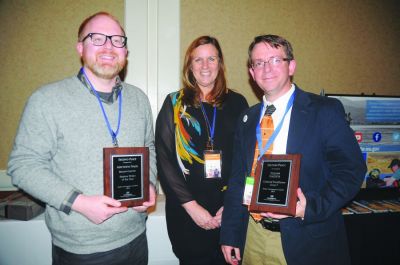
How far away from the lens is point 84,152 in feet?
4.67

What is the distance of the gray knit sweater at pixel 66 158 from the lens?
1.32m

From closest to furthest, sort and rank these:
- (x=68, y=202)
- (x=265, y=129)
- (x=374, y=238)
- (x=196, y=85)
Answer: (x=68, y=202)
(x=265, y=129)
(x=196, y=85)
(x=374, y=238)

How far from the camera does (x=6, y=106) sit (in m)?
2.79

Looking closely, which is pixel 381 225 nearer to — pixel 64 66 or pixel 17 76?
pixel 64 66

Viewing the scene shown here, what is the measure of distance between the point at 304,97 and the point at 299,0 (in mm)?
2211

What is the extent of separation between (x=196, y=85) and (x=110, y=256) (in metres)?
1.38

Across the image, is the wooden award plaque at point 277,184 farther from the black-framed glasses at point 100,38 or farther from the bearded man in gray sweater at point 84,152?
the black-framed glasses at point 100,38

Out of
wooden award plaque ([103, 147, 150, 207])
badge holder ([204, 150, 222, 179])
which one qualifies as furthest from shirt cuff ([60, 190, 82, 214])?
badge holder ([204, 150, 222, 179])

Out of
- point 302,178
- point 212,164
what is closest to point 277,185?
point 302,178

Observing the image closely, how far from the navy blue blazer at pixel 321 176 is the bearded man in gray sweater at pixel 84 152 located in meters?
0.90

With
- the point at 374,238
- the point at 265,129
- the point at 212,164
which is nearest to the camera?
the point at 265,129

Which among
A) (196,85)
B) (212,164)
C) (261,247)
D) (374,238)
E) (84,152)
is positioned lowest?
(374,238)

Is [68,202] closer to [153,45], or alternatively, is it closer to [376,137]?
[153,45]

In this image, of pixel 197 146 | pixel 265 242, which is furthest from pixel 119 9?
pixel 265 242
